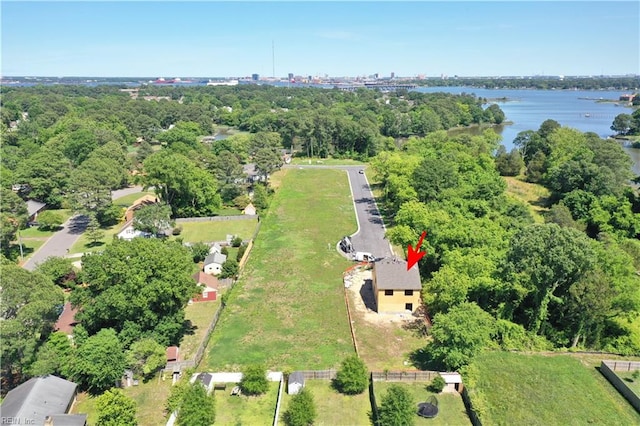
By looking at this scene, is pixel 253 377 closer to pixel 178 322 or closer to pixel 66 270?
pixel 178 322

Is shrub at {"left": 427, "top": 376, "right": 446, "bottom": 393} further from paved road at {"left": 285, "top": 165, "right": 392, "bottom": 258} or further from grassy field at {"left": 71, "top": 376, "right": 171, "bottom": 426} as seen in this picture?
paved road at {"left": 285, "top": 165, "right": 392, "bottom": 258}

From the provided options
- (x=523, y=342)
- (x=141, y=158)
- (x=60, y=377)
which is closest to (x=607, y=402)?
(x=523, y=342)

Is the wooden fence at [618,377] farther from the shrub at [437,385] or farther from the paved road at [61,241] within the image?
the paved road at [61,241]

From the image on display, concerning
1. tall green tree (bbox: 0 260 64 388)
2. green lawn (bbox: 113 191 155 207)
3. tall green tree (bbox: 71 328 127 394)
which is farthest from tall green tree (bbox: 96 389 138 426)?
green lawn (bbox: 113 191 155 207)

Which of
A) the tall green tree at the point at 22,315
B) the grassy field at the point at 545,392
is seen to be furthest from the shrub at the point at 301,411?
the tall green tree at the point at 22,315

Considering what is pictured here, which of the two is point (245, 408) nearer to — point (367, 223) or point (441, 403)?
point (441, 403)

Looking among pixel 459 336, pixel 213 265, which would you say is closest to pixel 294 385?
pixel 459 336
